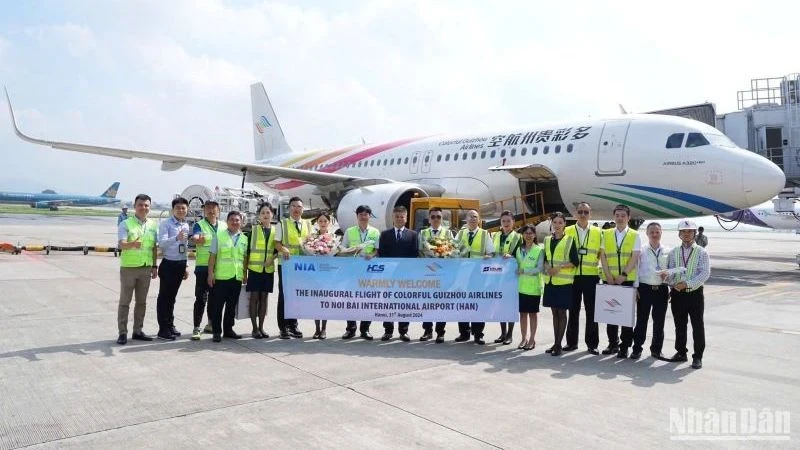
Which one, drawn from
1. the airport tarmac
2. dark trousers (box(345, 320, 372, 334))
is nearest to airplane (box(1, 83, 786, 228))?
the airport tarmac

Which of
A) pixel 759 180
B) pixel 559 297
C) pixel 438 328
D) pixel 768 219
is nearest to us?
pixel 559 297

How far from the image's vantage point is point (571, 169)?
535 inches

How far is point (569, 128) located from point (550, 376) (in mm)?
10242

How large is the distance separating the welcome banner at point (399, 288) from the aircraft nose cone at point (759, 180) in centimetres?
786

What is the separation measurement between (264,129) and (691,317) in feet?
75.9

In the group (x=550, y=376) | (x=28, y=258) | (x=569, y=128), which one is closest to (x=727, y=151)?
(x=569, y=128)

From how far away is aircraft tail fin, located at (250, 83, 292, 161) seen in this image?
25.8 m

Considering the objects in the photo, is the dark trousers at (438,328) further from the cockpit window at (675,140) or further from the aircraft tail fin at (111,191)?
the aircraft tail fin at (111,191)

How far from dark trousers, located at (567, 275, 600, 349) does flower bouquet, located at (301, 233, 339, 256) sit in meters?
2.78

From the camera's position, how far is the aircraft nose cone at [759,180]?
11656mm

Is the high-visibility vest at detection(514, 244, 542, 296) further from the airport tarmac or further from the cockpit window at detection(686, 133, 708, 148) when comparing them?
the cockpit window at detection(686, 133, 708, 148)

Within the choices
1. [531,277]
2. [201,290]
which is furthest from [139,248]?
[531,277]

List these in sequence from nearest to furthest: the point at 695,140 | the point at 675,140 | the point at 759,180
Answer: the point at 759,180, the point at 695,140, the point at 675,140

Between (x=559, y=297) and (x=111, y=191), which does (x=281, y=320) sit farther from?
(x=111, y=191)
